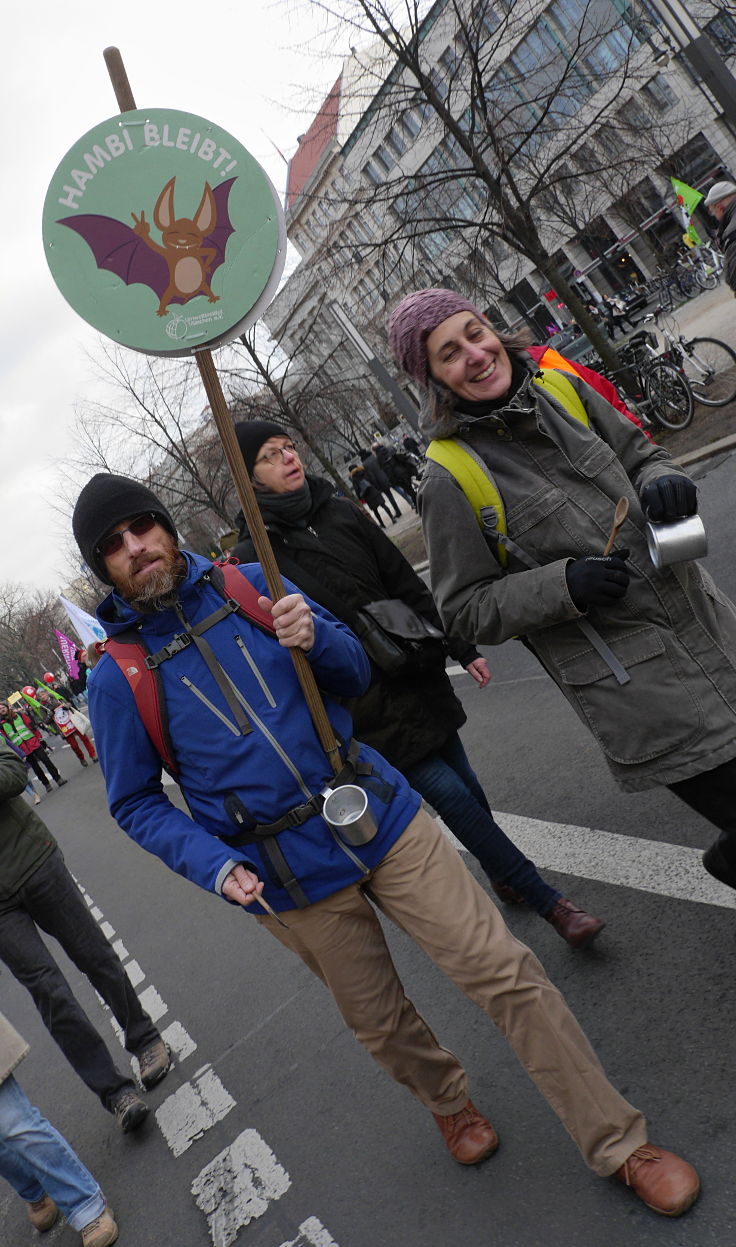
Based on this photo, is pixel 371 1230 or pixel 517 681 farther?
pixel 517 681

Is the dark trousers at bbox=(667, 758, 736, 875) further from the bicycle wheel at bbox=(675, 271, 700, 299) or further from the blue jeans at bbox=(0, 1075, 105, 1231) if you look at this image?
the bicycle wheel at bbox=(675, 271, 700, 299)

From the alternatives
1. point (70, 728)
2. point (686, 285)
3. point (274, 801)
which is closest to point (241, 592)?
point (274, 801)

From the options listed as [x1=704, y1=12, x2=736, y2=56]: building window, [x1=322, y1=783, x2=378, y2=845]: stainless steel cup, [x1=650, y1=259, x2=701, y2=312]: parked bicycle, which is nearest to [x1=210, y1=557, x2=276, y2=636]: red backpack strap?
[x1=322, y1=783, x2=378, y2=845]: stainless steel cup

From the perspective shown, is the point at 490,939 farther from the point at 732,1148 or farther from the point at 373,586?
the point at 373,586

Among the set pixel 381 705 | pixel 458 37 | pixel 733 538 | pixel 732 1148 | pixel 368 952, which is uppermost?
pixel 458 37

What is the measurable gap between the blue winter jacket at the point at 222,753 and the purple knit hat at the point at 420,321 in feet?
2.50

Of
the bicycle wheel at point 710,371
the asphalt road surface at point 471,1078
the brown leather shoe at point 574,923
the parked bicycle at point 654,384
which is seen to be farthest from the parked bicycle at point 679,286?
the brown leather shoe at point 574,923

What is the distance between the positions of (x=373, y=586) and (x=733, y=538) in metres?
4.38

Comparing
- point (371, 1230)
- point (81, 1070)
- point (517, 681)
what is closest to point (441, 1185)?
point (371, 1230)

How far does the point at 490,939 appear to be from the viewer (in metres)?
2.33

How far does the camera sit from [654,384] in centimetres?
1082

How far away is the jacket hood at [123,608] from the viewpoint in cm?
245

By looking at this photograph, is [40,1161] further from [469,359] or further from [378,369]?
[378,369]

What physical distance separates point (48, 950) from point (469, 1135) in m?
1.89
